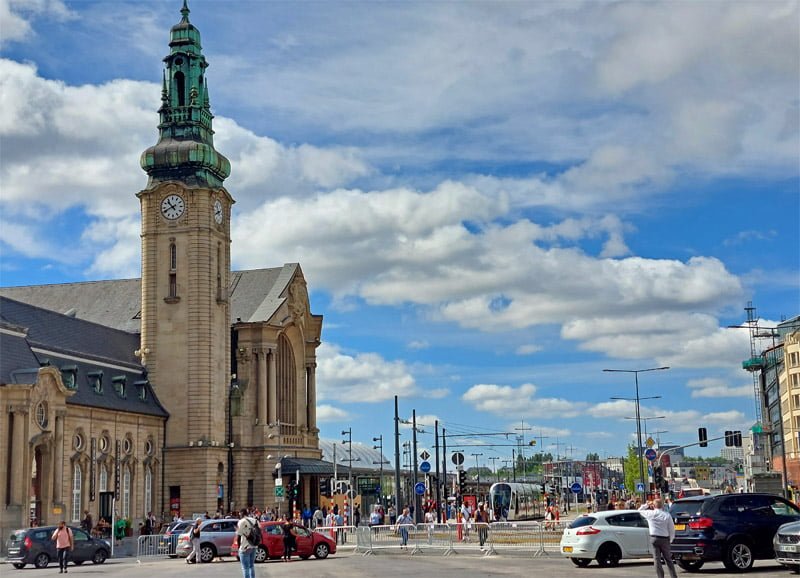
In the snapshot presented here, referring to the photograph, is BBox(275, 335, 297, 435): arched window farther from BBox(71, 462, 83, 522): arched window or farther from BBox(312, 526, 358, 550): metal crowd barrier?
BBox(312, 526, 358, 550): metal crowd barrier

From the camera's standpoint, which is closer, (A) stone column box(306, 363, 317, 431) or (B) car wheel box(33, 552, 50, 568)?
(B) car wheel box(33, 552, 50, 568)

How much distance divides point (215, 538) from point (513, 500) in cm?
5773

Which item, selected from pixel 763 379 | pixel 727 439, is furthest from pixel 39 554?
pixel 763 379

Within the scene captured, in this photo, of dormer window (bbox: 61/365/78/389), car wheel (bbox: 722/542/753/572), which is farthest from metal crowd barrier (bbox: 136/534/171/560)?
car wheel (bbox: 722/542/753/572)

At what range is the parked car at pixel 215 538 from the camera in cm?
4000

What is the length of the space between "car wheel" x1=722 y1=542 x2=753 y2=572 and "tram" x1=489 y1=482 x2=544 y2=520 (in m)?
50.5

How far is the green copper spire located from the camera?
74.8m

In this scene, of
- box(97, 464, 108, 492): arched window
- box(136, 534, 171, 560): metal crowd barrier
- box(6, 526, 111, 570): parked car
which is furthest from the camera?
box(97, 464, 108, 492): arched window

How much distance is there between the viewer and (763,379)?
142500 millimetres

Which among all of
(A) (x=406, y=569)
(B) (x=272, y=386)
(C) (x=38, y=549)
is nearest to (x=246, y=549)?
(A) (x=406, y=569)

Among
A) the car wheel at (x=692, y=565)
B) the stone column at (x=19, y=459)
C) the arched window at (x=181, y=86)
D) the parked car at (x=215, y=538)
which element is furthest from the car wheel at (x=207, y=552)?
the arched window at (x=181, y=86)

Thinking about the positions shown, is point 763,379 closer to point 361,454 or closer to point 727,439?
point 361,454

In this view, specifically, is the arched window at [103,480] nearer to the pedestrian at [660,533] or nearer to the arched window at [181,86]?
the arched window at [181,86]

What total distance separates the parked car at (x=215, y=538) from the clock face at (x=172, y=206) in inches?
1432
